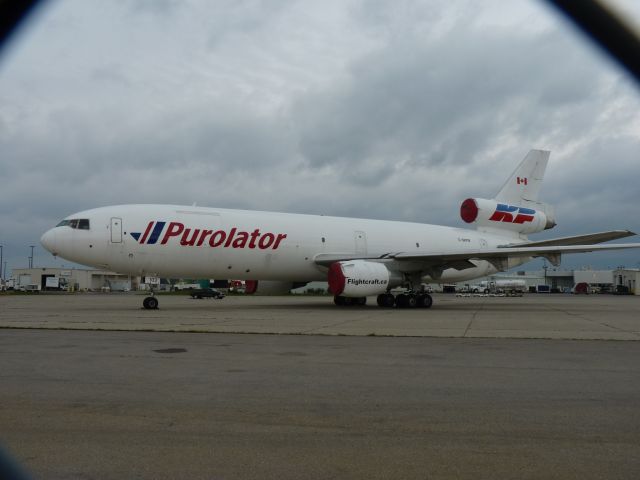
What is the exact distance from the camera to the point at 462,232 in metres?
30.6

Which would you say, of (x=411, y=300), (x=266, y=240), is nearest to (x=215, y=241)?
(x=266, y=240)

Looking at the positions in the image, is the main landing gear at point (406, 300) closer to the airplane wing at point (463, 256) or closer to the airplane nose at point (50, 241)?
the airplane wing at point (463, 256)

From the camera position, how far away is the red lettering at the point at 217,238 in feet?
72.7

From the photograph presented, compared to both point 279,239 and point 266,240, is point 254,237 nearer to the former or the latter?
point 266,240

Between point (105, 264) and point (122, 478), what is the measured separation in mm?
18329

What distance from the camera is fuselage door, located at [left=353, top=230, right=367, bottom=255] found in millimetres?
26547

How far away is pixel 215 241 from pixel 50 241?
19.0ft

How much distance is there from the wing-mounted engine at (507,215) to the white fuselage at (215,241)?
4.52 metres

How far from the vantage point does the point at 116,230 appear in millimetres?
20750

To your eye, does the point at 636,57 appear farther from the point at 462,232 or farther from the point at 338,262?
the point at 462,232

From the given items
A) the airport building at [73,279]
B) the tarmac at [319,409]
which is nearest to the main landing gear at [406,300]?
the tarmac at [319,409]

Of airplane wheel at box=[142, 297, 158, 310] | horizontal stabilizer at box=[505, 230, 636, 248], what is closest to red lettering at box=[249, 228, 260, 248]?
airplane wheel at box=[142, 297, 158, 310]

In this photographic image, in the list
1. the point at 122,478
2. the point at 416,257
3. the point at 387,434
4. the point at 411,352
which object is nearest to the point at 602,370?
the point at 411,352

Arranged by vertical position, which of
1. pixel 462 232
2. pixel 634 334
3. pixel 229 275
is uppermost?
pixel 462 232
